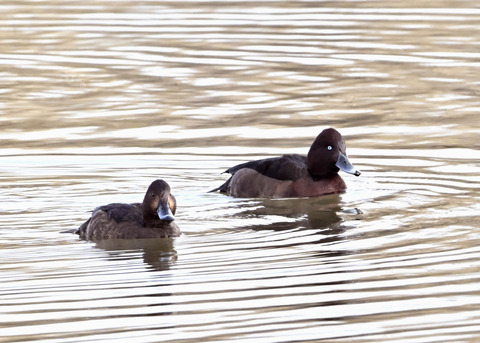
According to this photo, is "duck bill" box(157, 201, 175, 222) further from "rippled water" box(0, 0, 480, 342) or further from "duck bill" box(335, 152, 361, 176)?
"duck bill" box(335, 152, 361, 176)

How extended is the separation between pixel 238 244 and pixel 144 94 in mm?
7966

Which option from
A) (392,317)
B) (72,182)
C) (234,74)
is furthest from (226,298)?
(234,74)

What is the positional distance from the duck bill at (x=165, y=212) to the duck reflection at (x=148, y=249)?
0.22 m

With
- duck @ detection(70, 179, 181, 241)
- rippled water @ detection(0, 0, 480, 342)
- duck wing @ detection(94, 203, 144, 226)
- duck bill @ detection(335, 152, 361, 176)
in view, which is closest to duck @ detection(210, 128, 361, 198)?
duck bill @ detection(335, 152, 361, 176)

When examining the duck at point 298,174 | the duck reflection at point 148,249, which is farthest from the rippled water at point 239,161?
the duck at point 298,174

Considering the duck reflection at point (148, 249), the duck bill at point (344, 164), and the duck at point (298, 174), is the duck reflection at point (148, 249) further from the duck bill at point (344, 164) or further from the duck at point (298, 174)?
the duck bill at point (344, 164)

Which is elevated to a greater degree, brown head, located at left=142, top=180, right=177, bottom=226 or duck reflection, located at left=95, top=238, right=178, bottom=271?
brown head, located at left=142, top=180, right=177, bottom=226

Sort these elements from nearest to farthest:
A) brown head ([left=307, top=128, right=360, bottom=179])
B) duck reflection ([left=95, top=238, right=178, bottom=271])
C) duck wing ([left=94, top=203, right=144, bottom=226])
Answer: duck reflection ([left=95, top=238, right=178, bottom=271]) < duck wing ([left=94, top=203, right=144, bottom=226]) < brown head ([left=307, top=128, right=360, bottom=179])

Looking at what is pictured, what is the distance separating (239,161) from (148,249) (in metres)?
3.76

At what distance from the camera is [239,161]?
1462 cm

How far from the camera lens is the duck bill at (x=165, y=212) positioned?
11008 millimetres

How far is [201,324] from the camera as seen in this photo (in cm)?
817

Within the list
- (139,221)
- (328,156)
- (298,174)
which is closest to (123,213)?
(139,221)

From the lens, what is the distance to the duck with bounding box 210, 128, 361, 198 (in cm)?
1341
